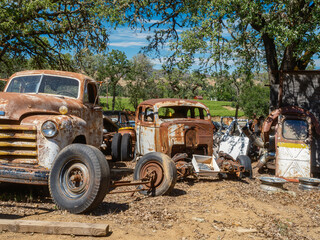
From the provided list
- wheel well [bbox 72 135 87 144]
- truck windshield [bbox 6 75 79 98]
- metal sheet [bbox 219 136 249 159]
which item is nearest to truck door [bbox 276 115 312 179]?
metal sheet [bbox 219 136 249 159]

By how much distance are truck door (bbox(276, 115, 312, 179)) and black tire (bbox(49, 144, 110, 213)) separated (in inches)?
231

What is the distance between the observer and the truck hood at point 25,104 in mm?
4785

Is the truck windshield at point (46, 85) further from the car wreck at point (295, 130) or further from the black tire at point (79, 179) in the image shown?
the car wreck at point (295, 130)

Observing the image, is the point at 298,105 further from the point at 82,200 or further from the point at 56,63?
the point at 56,63

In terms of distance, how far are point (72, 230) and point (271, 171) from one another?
25.0ft

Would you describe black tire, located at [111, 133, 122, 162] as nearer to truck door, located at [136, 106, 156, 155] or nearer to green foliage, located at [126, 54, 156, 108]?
truck door, located at [136, 106, 156, 155]

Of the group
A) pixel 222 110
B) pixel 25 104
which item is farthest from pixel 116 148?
pixel 222 110

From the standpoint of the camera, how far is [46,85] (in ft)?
20.6

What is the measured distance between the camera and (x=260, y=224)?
4.45 m

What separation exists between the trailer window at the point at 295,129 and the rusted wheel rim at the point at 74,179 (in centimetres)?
637

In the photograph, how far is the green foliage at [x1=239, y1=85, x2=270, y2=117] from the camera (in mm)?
38000

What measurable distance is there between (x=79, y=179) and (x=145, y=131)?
4.43m

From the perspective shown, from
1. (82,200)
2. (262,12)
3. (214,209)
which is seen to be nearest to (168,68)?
(262,12)

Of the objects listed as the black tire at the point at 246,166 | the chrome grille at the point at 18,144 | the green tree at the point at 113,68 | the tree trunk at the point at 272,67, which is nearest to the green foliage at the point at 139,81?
the green tree at the point at 113,68
